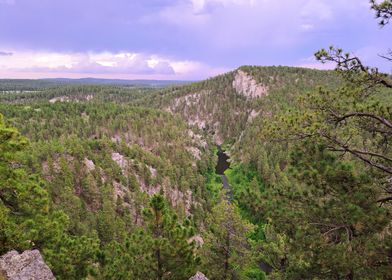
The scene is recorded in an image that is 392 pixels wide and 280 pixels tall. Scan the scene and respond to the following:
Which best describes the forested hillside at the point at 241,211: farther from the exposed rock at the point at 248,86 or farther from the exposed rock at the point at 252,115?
the exposed rock at the point at 248,86

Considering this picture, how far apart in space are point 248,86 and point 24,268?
15267 cm

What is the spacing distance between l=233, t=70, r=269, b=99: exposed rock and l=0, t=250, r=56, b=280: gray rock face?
139775 millimetres

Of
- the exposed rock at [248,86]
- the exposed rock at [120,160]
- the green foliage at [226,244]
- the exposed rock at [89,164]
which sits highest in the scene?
the exposed rock at [248,86]

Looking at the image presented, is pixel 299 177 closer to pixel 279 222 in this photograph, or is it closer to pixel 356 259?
pixel 279 222

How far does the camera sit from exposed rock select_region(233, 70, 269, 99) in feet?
488

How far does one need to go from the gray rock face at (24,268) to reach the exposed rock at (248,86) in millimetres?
139775

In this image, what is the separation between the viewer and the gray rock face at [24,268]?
42.0 ft

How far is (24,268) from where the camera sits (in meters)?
13.0

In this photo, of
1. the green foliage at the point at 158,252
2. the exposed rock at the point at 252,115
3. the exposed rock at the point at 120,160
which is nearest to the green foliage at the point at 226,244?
the green foliage at the point at 158,252

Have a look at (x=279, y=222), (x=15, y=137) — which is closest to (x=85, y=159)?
(x=15, y=137)

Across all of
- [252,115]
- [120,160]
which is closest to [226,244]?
[120,160]

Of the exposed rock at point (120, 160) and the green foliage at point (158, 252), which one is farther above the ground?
the green foliage at point (158, 252)

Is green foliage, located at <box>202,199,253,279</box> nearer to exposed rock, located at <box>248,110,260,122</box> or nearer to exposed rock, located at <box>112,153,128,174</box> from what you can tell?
exposed rock, located at <box>112,153,128,174</box>

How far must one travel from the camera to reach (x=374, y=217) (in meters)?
10.5
